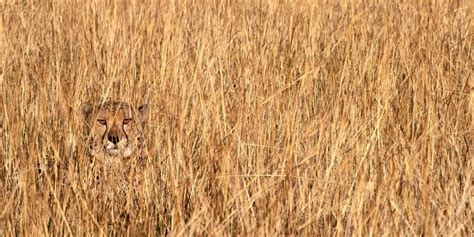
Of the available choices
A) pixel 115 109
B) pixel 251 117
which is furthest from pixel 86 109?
pixel 251 117

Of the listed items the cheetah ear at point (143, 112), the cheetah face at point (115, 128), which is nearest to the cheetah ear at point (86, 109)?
the cheetah face at point (115, 128)

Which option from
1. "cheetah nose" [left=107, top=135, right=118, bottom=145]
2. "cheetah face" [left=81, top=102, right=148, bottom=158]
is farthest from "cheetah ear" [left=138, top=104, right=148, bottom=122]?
"cheetah nose" [left=107, top=135, right=118, bottom=145]

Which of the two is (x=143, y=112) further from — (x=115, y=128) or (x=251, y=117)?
(x=251, y=117)

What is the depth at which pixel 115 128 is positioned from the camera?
2723 mm

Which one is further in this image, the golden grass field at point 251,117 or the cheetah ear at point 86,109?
the cheetah ear at point 86,109

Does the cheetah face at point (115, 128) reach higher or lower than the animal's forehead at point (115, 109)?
lower

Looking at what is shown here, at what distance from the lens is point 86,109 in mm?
2709

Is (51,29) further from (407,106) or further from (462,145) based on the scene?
(462,145)

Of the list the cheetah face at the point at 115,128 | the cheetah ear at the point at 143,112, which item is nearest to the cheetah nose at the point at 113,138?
the cheetah face at the point at 115,128

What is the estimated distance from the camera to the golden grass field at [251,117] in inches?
76.3

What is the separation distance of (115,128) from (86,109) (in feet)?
0.36

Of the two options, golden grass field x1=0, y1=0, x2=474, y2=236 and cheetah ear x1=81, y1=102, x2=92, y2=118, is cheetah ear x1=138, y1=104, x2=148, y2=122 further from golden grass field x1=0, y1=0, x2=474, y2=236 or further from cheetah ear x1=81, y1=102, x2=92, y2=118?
cheetah ear x1=81, y1=102, x2=92, y2=118

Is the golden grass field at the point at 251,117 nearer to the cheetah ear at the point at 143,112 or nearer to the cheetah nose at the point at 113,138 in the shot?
the cheetah ear at the point at 143,112

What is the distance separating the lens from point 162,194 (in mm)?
2102
